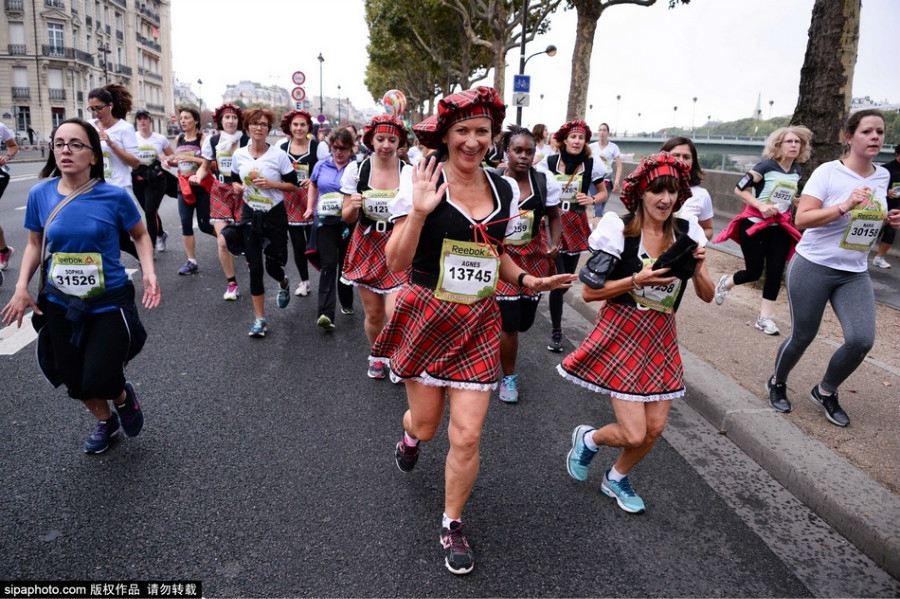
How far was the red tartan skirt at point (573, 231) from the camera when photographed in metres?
5.93

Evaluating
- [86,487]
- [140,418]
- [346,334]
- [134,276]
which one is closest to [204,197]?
[134,276]

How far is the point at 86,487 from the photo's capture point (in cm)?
324

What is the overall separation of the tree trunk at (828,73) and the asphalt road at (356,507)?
16.3ft

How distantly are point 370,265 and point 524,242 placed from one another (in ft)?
4.01

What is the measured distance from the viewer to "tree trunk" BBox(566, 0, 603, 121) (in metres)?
15.6

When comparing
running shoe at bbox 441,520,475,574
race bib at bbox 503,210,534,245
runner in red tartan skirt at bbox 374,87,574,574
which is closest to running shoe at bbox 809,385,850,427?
race bib at bbox 503,210,534,245

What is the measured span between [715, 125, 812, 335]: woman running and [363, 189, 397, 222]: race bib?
3.16 m

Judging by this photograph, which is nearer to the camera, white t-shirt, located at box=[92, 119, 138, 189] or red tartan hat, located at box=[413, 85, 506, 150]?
red tartan hat, located at box=[413, 85, 506, 150]

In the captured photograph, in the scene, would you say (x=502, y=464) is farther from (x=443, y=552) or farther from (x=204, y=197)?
(x=204, y=197)

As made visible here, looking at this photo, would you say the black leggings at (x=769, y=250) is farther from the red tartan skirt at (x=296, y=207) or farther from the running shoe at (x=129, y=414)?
the running shoe at (x=129, y=414)

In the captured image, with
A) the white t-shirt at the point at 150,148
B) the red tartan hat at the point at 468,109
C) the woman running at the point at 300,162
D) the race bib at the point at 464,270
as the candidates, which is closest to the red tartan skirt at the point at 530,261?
the race bib at the point at 464,270

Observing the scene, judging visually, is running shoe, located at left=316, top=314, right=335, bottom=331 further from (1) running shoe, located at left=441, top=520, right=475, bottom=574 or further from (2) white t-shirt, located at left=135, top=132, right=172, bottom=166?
(2) white t-shirt, located at left=135, top=132, right=172, bottom=166

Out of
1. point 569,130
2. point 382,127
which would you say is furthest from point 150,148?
point 569,130

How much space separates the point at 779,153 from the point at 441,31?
3086cm
